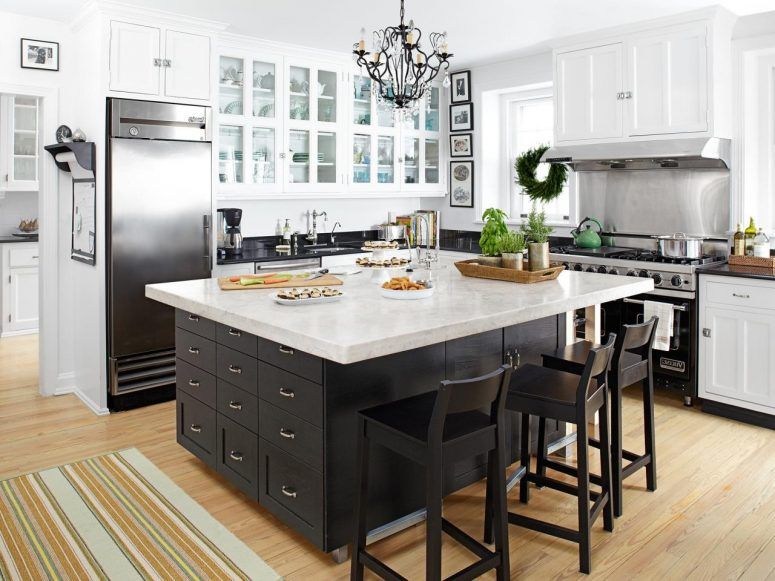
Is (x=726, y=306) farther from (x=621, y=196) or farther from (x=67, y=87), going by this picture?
(x=67, y=87)

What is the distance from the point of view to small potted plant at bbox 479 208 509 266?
3.43 meters

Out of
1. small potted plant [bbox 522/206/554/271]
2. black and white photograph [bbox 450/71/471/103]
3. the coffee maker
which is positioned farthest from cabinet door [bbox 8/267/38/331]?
small potted plant [bbox 522/206/554/271]

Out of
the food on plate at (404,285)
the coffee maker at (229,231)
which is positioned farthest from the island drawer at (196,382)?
the coffee maker at (229,231)

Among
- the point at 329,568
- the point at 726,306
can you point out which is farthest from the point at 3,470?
the point at 726,306

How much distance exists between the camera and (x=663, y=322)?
433 cm

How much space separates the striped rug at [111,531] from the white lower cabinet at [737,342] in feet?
10.1

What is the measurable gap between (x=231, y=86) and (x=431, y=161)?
2229 mm

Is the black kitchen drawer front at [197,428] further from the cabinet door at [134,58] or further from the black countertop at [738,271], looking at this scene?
the black countertop at [738,271]

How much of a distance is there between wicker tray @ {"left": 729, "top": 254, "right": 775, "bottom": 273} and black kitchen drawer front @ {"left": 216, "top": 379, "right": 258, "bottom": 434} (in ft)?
10.7

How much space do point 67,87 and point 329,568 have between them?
3.73 meters

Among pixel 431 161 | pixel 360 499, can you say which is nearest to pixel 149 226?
pixel 360 499

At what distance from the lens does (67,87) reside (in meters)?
4.52

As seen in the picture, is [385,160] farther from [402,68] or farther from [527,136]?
[402,68]

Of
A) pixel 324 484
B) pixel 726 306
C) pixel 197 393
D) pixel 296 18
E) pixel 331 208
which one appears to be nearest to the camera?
pixel 324 484
